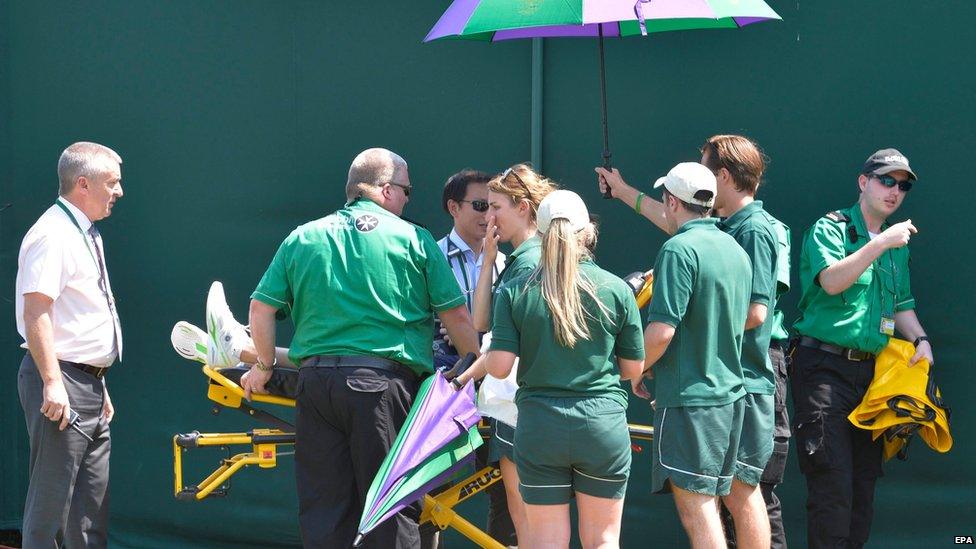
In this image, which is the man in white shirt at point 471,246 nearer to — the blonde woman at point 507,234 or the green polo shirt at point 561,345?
the blonde woman at point 507,234

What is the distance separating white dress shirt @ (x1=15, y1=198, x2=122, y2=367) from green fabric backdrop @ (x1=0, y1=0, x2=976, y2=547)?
3.41 ft

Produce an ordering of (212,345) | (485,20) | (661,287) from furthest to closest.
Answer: (212,345) → (485,20) → (661,287)

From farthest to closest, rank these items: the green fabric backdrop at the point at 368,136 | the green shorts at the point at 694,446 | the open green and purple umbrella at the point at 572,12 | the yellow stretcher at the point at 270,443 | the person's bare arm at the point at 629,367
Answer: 1. the green fabric backdrop at the point at 368,136
2. the yellow stretcher at the point at 270,443
3. the open green and purple umbrella at the point at 572,12
4. the green shorts at the point at 694,446
5. the person's bare arm at the point at 629,367

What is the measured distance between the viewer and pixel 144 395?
5668 mm

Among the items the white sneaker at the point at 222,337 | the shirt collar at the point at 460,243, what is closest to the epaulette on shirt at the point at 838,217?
the shirt collar at the point at 460,243

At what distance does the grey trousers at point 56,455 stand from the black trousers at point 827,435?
8.80ft

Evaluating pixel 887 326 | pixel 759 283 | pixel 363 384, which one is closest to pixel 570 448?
pixel 363 384

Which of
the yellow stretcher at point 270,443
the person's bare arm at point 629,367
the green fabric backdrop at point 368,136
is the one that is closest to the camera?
the person's bare arm at point 629,367

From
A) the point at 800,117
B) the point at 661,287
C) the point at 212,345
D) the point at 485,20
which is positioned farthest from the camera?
the point at 800,117

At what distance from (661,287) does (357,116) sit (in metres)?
2.14

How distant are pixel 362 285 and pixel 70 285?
1.20 metres

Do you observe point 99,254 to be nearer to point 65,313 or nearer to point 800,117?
point 65,313

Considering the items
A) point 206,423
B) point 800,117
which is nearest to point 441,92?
point 800,117

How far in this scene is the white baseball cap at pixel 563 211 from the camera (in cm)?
359
